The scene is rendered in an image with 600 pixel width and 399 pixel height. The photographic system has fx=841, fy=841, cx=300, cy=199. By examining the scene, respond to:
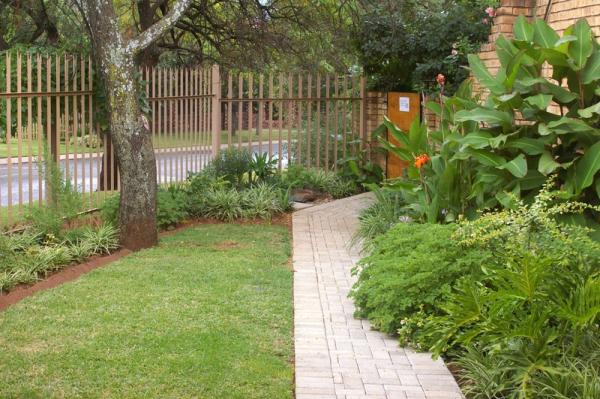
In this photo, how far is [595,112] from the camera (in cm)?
679

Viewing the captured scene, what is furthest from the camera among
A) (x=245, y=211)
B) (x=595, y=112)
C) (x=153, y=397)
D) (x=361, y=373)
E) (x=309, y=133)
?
(x=309, y=133)

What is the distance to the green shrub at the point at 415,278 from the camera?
6.14m

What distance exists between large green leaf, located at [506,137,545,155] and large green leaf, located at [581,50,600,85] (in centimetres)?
63

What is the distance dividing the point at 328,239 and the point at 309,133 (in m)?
4.85

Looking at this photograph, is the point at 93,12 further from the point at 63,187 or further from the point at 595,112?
the point at 595,112

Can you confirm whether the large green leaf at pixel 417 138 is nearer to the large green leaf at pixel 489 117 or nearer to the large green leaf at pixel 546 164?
the large green leaf at pixel 489 117

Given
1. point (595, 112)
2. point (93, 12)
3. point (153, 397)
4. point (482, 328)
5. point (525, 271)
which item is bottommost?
point (153, 397)

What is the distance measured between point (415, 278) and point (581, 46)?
2439 mm

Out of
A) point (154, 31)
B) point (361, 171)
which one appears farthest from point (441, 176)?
point (361, 171)

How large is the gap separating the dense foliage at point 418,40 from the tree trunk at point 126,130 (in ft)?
15.5

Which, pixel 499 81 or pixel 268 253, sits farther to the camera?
pixel 268 253

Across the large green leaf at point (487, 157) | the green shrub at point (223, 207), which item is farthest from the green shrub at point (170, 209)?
the large green leaf at point (487, 157)

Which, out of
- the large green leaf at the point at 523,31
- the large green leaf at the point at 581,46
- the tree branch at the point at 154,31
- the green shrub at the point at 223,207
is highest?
the tree branch at the point at 154,31

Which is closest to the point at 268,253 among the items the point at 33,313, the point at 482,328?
the point at 33,313
